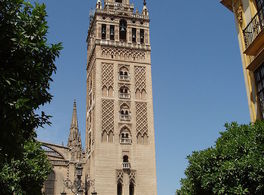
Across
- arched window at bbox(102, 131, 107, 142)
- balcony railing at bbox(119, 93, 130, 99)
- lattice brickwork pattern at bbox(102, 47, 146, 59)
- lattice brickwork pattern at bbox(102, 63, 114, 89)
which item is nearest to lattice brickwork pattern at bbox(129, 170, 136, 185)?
arched window at bbox(102, 131, 107, 142)

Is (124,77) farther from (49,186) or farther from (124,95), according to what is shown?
(49,186)

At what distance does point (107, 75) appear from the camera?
40156 millimetres

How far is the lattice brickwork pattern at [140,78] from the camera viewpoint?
4066 cm

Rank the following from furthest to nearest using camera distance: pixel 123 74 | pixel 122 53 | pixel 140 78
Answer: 1. pixel 122 53
2. pixel 140 78
3. pixel 123 74

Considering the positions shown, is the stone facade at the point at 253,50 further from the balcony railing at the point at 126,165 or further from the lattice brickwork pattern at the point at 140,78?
the lattice brickwork pattern at the point at 140,78

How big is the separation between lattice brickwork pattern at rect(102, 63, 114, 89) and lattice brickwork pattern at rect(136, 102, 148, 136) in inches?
139

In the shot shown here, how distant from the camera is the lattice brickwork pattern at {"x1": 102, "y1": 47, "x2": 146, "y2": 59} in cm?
4112

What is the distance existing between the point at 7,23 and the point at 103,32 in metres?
33.7

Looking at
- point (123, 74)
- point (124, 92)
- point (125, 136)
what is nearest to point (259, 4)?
point (125, 136)

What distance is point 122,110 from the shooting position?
129 feet

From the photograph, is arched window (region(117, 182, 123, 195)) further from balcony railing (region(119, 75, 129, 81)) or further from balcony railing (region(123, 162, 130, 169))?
balcony railing (region(119, 75, 129, 81))

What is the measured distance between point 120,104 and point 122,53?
589 cm

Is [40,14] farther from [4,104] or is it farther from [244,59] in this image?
[244,59]

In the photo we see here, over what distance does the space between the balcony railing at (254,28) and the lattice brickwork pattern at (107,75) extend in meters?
25.8
